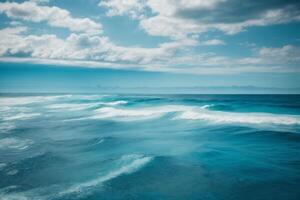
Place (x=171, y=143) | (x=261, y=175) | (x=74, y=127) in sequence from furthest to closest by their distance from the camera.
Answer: (x=74, y=127), (x=171, y=143), (x=261, y=175)

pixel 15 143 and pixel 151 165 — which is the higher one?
pixel 151 165

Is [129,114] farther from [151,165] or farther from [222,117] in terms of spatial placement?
[151,165]

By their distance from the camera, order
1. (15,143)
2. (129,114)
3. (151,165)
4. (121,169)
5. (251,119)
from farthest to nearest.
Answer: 1. (129,114)
2. (251,119)
3. (15,143)
4. (151,165)
5. (121,169)

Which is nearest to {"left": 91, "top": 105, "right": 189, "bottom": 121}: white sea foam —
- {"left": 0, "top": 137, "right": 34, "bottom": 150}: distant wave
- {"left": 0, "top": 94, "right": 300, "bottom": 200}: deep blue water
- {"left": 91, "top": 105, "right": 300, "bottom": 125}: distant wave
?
{"left": 91, "top": 105, "right": 300, "bottom": 125}: distant wave

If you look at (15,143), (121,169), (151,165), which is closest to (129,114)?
(15,143)

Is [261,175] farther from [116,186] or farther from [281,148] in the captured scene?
[116,186]

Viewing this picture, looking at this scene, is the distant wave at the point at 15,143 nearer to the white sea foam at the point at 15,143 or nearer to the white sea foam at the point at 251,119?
the white sea foam at the point at 15,143

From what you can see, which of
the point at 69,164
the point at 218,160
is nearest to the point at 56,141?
the point at 69,164

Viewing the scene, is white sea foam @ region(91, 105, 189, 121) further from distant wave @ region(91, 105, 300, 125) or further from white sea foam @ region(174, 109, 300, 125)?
white sea foam @ region(174, 109, 300, 125)
